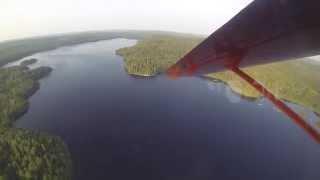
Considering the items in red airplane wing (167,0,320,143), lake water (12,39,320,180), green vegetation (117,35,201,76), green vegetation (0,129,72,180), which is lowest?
green vegetation (0,129,72,180)

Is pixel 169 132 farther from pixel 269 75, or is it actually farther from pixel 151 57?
pixel 151 57

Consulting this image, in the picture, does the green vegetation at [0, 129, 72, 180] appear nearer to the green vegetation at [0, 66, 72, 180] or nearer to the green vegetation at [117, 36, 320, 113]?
the green vegetation at [0, 66, 72, 180]

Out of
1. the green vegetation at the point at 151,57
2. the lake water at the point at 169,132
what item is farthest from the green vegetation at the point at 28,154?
the green vegetation at the point at 151,57

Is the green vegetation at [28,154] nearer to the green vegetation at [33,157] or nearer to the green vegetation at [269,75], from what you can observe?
the green vegetation at [33,157]

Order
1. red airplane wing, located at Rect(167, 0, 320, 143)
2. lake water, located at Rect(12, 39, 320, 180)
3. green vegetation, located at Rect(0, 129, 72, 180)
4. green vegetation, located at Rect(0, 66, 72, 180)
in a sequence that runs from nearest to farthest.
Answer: red airplane wing, located at Rect(167, 0, 320, 143) → lake water, located at Rect(12, 39, 320, 180) → green vegetation, located at Rect(0, 129, 72, 180) → green vegetation, located at Rect(0, 66, 72, 180)

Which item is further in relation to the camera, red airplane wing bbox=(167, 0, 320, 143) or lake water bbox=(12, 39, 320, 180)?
lake water bbox=(12, 39, 320, 180)

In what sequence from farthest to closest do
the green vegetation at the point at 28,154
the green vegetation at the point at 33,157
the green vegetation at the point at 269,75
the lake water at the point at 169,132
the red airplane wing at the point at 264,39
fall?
the green vegetation at the point at 269,75
the green vegetation at the point at 28,154
the green vegetation at the point at 33,157
the lake water at the point at 169,132
the red airplane wing at the point at 264,39

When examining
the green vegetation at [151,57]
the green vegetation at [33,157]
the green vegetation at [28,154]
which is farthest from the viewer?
the green vegetation at [151,57]

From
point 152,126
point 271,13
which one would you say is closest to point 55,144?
point 152,126

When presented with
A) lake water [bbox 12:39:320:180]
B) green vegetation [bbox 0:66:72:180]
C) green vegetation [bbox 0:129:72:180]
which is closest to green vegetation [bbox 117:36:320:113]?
lake water [bbox 12:39:320:180]
